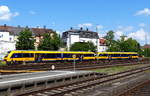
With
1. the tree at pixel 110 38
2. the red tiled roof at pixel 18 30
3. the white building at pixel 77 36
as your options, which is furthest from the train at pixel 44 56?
the tree at pixel 110 38

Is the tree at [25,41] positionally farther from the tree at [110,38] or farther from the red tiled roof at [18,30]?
the tree at [110,38]

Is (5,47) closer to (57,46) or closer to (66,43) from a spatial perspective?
(57,46)

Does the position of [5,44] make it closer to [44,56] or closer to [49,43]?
[49,43]

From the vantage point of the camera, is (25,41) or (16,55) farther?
(25,41)

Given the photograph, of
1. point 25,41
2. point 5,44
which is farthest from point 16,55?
point 5,44

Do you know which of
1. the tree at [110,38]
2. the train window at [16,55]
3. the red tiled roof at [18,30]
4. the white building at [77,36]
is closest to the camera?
the train window at [16,55]

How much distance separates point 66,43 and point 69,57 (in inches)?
2862

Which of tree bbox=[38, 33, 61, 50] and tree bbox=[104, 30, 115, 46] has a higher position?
tree bbox=[104, 30, 115, 46]

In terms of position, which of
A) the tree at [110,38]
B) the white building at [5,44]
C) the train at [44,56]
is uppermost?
the tree at [110,38]

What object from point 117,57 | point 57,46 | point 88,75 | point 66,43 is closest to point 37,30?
point 66,43

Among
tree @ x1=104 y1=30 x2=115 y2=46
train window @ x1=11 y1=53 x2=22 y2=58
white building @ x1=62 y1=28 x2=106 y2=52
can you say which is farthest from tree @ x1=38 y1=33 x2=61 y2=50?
tree @ x1=104 y1=30 x2=115 y2=46

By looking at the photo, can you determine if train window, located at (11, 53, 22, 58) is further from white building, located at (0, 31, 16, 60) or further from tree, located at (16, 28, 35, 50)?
tree, located at (16, 28, 35, 50)

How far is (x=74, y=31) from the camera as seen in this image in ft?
398

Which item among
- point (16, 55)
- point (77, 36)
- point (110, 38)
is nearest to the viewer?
point (16, 55)
